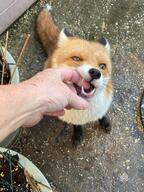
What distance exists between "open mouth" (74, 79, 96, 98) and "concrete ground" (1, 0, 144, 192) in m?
0.52

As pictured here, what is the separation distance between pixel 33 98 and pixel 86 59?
492 millimetres

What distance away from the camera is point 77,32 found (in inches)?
84.7

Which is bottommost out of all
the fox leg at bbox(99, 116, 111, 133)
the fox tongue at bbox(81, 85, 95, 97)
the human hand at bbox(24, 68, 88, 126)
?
the fox leg at bbox(99, 116, 111, 133)

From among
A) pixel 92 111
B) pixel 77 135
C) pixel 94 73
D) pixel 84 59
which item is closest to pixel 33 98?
pixel 94 73

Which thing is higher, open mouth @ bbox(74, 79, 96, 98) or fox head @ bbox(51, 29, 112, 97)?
fox head @ bbox(51, 29, 112, 97)

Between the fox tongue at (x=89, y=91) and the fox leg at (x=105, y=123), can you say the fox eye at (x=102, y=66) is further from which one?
the fox leg at (x=105, y=123)

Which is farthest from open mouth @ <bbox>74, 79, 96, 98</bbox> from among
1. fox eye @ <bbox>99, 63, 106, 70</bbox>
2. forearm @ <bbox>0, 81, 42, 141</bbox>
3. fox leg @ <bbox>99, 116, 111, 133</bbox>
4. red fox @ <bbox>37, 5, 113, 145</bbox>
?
fox leg @ <bbox>99, 116, 111, 133</bbox>

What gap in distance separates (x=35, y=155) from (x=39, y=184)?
0.45 m

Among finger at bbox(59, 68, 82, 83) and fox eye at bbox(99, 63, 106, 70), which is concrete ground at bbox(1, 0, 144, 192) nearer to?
fox eye at bbox(99, 63, 106, 70)

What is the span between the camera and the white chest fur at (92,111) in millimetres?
1588

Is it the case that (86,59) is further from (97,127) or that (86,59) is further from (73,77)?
(97,127)

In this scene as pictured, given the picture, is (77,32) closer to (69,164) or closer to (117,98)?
(117,98)

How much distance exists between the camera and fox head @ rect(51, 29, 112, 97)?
1369 mm

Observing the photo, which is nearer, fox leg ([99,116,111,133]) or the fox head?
the fox head
